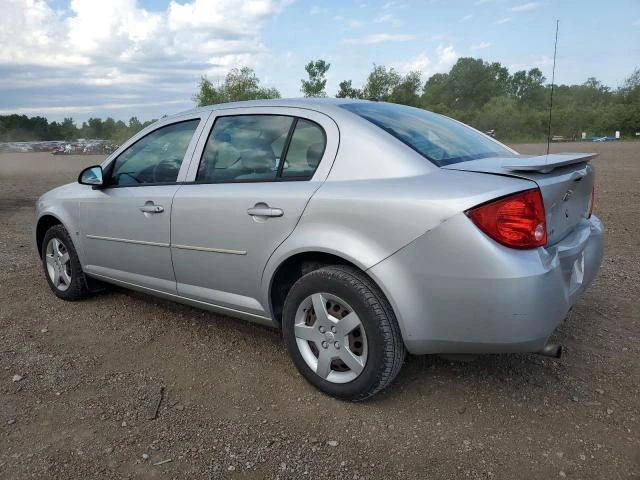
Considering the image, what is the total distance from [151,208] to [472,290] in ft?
7.44

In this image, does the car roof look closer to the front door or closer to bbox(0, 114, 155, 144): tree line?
the front door

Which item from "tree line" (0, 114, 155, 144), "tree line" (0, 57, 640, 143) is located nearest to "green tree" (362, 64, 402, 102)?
"tree line" (0, 57, 640, 143)

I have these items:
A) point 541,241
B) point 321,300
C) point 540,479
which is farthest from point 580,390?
point 321,300

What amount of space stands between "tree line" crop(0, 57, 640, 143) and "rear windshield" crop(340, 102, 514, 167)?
1373 inches

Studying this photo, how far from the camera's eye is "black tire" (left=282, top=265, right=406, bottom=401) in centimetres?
267

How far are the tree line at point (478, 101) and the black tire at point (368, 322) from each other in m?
36.1

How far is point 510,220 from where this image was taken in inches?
94.5

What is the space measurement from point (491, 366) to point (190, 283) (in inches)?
79.1

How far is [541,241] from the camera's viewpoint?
8.09 ft

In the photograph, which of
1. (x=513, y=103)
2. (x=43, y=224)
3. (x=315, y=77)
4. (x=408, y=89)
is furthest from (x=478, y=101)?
(x=43, y=224)

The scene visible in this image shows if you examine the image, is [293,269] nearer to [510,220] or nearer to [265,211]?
[265,211]

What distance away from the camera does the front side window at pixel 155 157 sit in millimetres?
3732

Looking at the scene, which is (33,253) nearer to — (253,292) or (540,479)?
(253,292)

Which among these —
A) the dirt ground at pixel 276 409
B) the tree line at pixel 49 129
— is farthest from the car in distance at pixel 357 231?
the tree line at pixel 49 129
